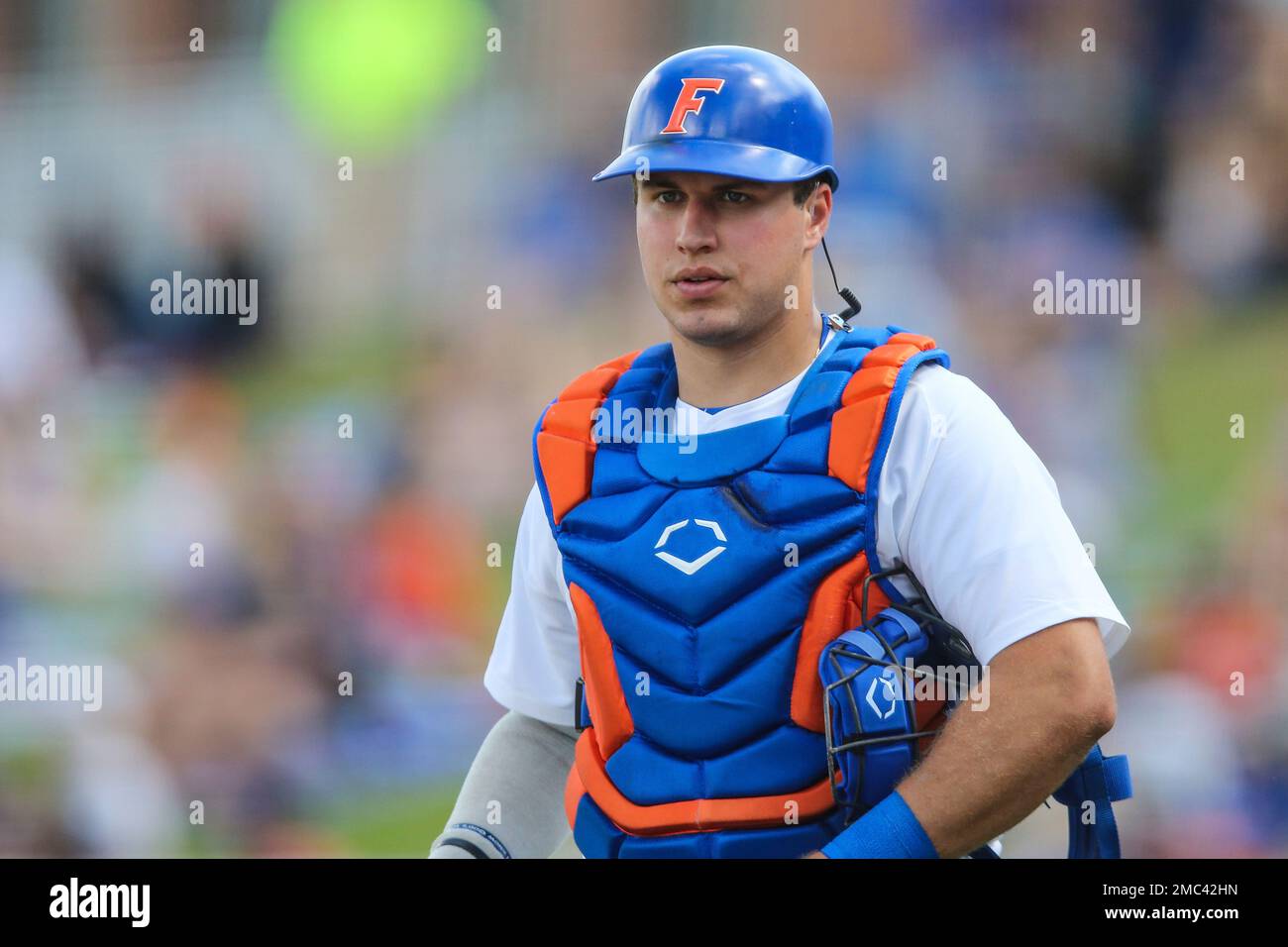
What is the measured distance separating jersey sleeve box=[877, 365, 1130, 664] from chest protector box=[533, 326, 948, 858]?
1.5 inches

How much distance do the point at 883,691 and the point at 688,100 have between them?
0.93m

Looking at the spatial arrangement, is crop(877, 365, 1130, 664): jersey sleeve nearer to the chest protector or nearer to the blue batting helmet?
the chest protector

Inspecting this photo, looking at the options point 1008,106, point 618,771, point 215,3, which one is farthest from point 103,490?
point 618,771

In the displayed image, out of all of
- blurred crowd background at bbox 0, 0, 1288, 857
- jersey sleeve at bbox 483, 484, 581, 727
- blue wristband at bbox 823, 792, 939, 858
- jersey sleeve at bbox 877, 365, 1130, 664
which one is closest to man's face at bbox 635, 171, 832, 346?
jersey sleeve at bbox 877, 365, 1130, 664

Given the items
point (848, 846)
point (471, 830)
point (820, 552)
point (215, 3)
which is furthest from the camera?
point (215, 3)

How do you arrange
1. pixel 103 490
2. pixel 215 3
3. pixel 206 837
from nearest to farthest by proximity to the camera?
1. pixel 206 837
2. pixel 103 490
3. pixel 215 3

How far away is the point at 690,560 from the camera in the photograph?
2.26m

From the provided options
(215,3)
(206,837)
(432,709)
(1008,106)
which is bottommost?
(206,837)

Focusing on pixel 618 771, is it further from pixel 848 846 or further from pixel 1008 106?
pixel 1008 106

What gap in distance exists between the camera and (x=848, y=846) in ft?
6.64

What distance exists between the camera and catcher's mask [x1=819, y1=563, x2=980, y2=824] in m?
2.04

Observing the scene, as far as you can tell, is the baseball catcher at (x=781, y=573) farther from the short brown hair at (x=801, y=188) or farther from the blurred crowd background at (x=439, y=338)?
the blurred crowd background at (x=439, y=338)

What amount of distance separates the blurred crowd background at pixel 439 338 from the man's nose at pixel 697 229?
2819 millimetres

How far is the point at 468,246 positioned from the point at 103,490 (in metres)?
1.79
